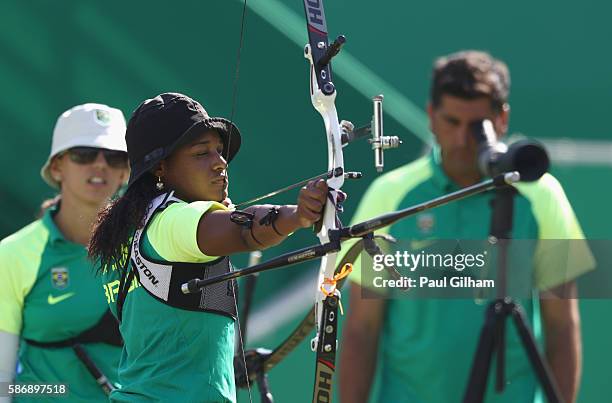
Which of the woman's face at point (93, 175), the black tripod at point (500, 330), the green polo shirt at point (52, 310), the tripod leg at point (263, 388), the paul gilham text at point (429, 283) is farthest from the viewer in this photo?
the woman's face at point (93, 175)

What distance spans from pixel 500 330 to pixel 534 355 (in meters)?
0.09

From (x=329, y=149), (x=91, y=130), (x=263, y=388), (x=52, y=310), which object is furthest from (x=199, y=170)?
(x=91, y=130)

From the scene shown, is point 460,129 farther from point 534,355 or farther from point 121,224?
point 121,224

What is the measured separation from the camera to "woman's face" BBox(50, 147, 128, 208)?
169 inches

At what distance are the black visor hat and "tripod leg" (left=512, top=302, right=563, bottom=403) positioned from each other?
30.8 inches

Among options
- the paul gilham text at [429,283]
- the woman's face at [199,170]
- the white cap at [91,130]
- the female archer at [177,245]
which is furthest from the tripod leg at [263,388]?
the white cap at [91,130]

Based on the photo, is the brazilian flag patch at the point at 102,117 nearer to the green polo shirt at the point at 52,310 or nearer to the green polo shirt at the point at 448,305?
the green polo shirt at the point at 52,310

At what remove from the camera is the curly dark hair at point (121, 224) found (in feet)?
9.70

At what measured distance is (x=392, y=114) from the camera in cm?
427

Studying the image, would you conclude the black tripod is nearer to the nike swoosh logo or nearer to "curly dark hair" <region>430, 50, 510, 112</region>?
"curly dark hair" <region>430, 50, 510, 112</region>

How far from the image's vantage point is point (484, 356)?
8.64 ft

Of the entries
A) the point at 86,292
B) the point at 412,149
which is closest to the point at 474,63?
the point at 412,149

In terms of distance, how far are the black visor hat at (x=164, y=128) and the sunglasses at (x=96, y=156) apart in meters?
1.34

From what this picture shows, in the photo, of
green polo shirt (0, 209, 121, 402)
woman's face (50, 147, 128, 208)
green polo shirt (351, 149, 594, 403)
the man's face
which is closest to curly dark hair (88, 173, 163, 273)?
green polo shirt (351, 149, 594, 403)
